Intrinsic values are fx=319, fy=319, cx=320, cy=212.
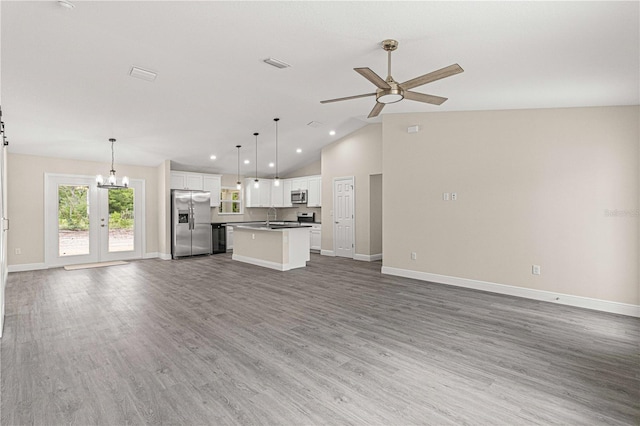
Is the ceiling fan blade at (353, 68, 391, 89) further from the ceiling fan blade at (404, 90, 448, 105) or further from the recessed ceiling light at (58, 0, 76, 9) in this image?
the recessed ceiling light at (58, 0, 76, 9)

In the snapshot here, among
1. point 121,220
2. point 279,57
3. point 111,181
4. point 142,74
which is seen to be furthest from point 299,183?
point 279,57

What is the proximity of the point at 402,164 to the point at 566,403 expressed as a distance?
447 cm

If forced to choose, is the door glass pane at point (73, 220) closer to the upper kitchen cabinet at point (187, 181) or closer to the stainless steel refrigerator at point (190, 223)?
the stainless steel refrigerator at point (190, 223)

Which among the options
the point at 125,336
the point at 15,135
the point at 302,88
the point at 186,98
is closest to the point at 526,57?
the point at 302,88

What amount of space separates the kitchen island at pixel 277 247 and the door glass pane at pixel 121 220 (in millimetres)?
2859

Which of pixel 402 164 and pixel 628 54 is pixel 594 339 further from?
pixel 402 164

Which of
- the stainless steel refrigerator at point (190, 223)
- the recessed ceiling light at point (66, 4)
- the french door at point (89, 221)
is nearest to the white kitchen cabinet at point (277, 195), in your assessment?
the stainless steel refrigerator at point (190, 223)

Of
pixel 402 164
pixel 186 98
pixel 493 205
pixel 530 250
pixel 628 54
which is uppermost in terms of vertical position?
pixel 186 98

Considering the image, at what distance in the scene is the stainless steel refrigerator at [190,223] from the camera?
27.5ft

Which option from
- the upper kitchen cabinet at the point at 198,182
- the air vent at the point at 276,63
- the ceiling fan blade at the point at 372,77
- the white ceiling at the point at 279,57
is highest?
the air vent at the point at 276,63

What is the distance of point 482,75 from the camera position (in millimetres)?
3691

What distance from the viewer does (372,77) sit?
2.79 m

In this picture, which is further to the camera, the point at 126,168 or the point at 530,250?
the point at 126,168

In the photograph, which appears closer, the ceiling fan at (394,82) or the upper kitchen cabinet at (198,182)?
the ceiling fan at (394,82)
